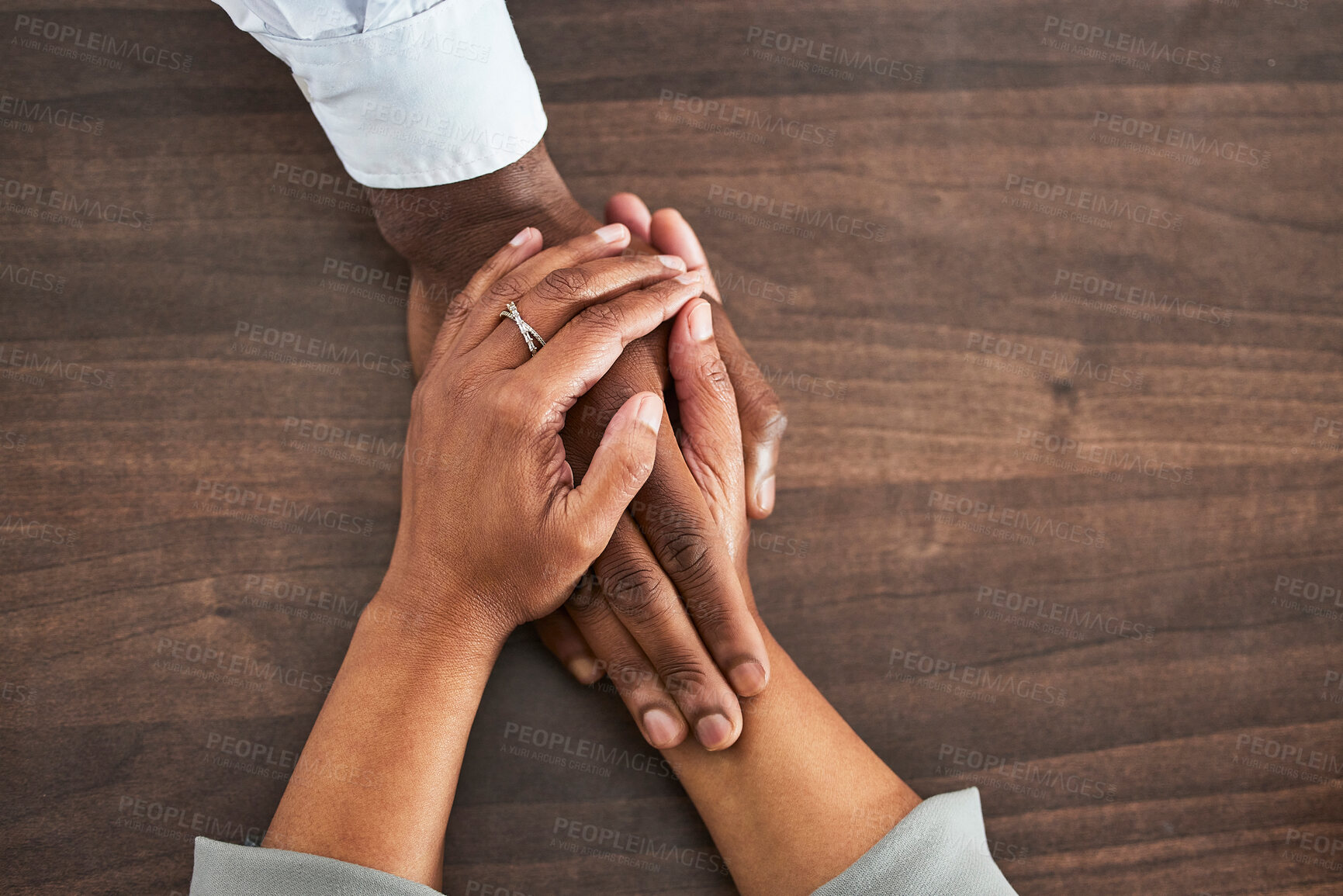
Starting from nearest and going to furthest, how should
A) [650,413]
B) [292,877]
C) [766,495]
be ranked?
[292,877] < [650,413] < [766,495]

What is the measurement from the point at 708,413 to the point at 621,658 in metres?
0.27

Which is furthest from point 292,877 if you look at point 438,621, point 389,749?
point 438,621

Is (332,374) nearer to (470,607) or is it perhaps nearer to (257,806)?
(470,607)

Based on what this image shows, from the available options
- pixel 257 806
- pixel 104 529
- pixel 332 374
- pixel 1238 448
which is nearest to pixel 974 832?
pixel 1238 448

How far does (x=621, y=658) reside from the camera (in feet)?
2.49

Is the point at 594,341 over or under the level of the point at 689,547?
over

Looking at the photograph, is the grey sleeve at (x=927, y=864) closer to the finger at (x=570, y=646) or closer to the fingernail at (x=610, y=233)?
the finger at (x=570, y=646)

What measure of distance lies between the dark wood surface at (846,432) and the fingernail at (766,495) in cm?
3

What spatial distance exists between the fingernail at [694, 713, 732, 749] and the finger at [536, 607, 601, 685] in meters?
0.13

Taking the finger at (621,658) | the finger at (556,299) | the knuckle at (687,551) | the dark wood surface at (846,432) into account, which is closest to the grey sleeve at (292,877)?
the dark wood surface at (846,432)

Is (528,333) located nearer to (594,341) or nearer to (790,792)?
(594,341)

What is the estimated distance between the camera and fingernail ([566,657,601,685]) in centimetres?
78

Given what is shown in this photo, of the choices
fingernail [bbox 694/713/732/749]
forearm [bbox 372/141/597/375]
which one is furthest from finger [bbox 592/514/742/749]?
forearm [bbox 372/141/597/375]

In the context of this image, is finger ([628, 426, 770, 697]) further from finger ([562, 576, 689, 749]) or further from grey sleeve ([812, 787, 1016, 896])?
grey sleeve ([812, 787, 1016, 896])
